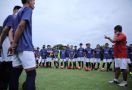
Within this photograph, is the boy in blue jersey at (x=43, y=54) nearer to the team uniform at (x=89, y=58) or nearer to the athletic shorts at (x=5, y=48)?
the team uniform at (x=89, y=58)

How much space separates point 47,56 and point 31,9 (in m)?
17.8

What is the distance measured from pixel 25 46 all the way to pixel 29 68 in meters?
0.37

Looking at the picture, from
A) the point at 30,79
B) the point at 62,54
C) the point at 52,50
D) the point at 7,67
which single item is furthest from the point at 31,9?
the point at 52,50

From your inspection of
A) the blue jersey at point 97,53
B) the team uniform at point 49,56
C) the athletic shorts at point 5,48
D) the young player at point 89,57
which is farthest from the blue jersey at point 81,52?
the athletic shorts at point 5,48

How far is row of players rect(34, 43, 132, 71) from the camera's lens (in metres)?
17.0

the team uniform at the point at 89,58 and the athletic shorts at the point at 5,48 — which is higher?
the athletic shorts at the point at 5,48

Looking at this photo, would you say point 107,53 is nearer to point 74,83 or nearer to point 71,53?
point 71,53

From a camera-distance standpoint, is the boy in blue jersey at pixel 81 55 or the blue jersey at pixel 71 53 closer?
the boy in blue jersey at pixel 81 55

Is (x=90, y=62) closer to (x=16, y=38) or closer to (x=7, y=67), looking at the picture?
(x=7, y=67)

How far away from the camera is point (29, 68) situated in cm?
346

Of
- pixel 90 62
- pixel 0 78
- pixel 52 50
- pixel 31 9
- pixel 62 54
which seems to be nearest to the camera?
pixel 31 9

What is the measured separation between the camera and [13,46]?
3549 millimetres

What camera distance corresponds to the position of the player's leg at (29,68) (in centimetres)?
343

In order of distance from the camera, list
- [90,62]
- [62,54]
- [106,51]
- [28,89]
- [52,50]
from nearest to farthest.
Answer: [28,89] → [106,51] → [90,62] → [62,54] → [52,50]
